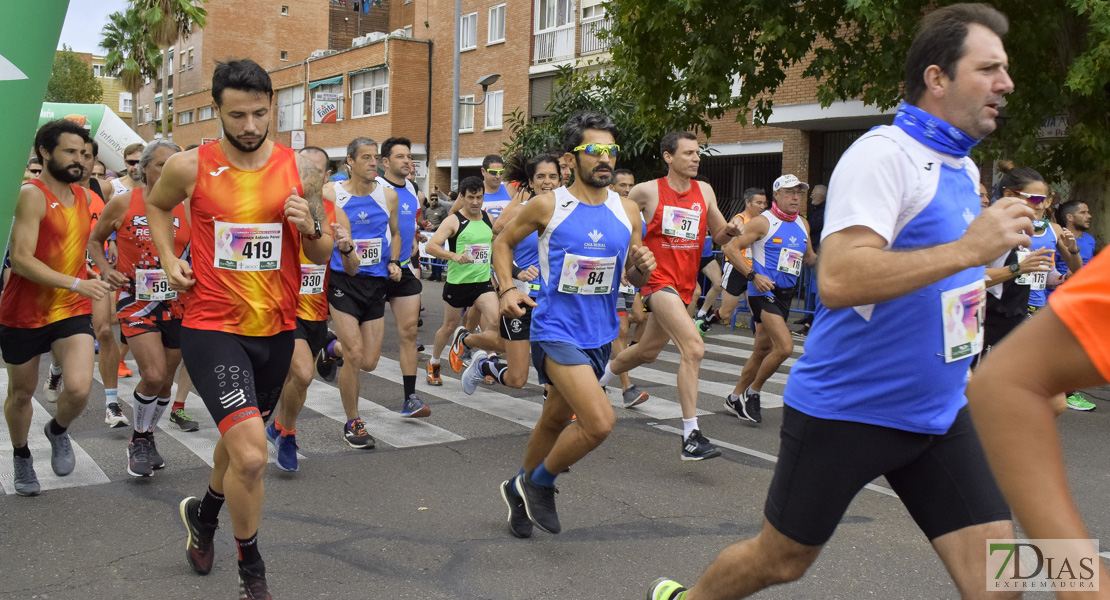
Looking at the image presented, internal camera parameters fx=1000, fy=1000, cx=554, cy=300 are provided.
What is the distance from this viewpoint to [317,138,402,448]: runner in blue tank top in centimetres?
674

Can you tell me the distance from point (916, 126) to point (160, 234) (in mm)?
3075

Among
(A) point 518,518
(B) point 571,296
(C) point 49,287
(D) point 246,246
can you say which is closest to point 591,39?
(C) point 49,287

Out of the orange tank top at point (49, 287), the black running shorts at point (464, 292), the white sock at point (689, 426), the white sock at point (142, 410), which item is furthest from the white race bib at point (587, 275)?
the black running shorts at point (464, 292)

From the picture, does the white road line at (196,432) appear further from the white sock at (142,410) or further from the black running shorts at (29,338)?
the black running shorts at (29,338)

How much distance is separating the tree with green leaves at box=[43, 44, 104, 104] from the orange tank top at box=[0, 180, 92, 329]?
184ft

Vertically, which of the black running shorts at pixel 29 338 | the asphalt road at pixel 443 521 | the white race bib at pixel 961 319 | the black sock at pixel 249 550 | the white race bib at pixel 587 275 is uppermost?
the white race bib at pixel 961 319

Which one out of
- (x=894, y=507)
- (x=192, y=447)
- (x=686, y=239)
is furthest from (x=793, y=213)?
(x=192, y=447)

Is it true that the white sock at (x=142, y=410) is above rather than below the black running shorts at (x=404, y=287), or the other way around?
below

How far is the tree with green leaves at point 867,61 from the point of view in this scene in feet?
36.8

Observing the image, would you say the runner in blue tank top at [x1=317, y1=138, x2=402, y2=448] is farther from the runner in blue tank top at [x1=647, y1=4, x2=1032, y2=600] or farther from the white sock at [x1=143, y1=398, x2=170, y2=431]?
the runner in blue tank top at [x1=647, y1=4, x2=1032, y2=600]

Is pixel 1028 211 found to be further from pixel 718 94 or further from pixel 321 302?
pixel 718 94

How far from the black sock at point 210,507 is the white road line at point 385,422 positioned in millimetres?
2553

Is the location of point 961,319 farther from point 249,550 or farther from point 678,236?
point 678,236

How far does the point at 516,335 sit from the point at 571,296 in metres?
2.56
